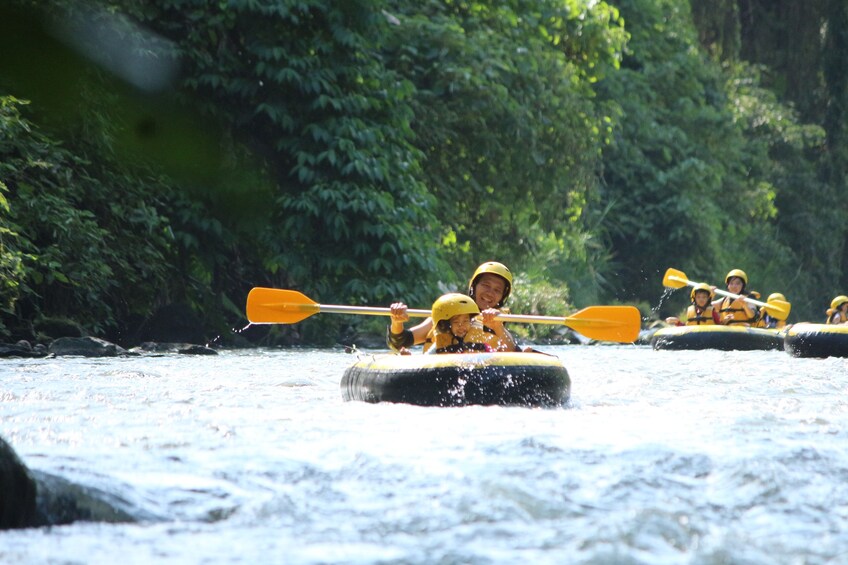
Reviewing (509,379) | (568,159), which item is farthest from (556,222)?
(509,379)

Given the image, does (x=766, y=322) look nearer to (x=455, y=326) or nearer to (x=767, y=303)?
(x=767, y=303)

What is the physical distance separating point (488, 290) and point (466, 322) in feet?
2.57

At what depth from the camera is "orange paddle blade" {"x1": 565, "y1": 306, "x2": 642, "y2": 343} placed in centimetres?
881

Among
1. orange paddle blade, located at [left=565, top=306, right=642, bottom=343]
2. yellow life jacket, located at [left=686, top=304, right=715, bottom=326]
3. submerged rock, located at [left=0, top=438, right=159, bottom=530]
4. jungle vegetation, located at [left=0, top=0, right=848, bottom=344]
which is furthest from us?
yellow life jacket, located at [left=686, top=304, right=715, bottom=326]

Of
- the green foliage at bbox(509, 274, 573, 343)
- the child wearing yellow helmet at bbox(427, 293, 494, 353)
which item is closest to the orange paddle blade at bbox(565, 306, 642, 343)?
the child wearing yellow helmet at bbox(427, 293, 494, 353)

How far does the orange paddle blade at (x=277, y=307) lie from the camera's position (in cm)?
936

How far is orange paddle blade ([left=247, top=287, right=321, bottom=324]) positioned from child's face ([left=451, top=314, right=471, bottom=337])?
164cm

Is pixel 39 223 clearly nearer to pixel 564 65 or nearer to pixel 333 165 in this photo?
pixel 333 165

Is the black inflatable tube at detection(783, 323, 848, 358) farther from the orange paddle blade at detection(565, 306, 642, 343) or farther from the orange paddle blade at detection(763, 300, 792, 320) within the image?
the orange paddle blade at detection(565, 306, 642, 343)

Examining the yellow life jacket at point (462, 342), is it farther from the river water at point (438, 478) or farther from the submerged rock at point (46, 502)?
the submerged rock at point (46, 502)

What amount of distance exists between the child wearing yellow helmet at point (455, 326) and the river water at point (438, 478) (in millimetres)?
776

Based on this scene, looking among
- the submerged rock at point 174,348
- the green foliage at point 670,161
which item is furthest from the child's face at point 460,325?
the green foliage at point 670,161

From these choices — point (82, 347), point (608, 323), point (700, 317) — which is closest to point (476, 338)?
point (608, 323)

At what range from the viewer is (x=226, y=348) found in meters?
13.9
